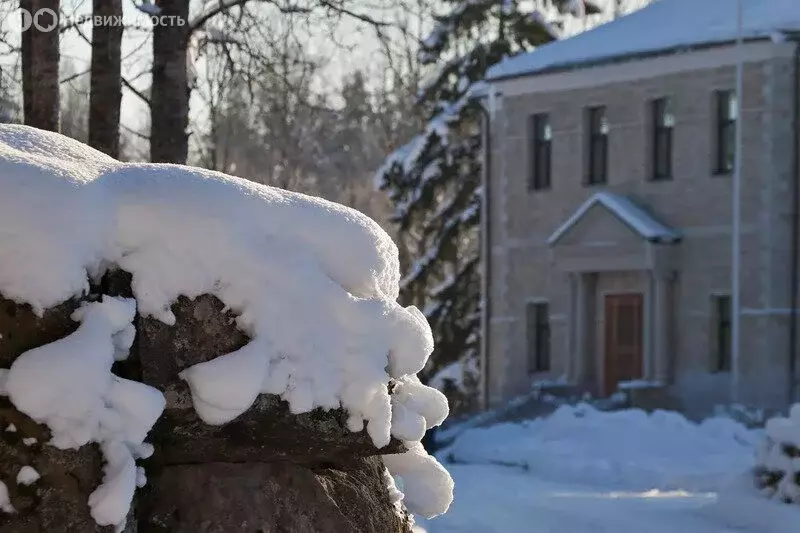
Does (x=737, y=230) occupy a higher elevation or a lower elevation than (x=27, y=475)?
higher

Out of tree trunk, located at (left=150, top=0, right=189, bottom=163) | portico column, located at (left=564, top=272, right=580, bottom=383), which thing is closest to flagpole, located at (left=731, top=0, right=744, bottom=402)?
portico column, located at (left=564, top=272, right=580, bottom=383)

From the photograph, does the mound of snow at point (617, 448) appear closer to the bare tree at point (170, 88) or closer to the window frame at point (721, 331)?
the window frame at point (721, 331)

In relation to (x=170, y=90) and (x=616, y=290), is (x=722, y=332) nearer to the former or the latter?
(x=616, y=290)

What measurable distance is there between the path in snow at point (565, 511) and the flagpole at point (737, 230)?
10265mm

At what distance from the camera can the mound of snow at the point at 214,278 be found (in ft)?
12.3

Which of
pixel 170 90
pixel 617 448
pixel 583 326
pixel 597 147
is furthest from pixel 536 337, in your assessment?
pixel 170 90

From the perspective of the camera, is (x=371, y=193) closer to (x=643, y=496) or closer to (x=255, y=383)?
(x=643, y=496)

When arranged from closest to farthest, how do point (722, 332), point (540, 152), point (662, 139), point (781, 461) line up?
point (781, 461)
point (722, 332)
point (662, 139)
point (540, 152)

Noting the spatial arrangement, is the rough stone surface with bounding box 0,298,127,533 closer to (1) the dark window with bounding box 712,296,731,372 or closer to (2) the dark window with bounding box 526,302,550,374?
(1) the dark window with bounding box 712,296,731,372

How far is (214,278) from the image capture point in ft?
13.4

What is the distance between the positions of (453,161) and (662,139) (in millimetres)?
7032

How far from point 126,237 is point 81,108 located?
33.5 metres

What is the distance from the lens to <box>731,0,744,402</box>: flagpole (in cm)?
2561

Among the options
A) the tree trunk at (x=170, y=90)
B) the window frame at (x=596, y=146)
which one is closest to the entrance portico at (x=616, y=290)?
the window frame at (x=596, y=146)
